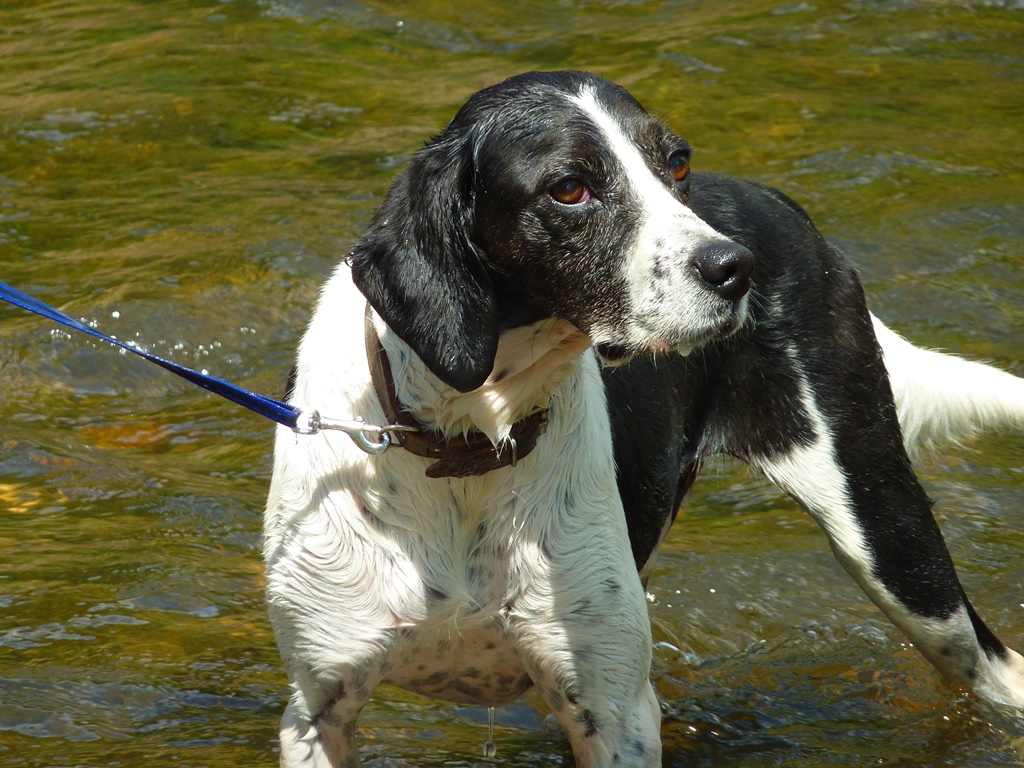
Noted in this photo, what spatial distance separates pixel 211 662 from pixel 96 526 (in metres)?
1.06

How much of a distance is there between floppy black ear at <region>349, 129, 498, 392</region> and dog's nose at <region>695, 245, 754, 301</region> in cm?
49

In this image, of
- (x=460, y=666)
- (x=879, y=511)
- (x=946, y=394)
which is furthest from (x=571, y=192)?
(x=946, y=394)

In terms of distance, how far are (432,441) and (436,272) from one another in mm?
400

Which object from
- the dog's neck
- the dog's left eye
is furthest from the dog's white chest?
the dog's left eye

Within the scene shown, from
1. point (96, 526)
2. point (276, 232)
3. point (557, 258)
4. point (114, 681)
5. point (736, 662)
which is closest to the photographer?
point (557, 258)

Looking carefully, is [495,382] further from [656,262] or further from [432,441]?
[656,262]

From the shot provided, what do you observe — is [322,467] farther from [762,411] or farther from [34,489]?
[34,489]

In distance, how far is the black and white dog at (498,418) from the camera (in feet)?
10.5

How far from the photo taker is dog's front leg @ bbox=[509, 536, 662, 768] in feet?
11.3

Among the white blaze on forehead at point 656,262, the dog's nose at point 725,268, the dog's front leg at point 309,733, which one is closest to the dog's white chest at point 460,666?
the dog's front leg at point 309,733

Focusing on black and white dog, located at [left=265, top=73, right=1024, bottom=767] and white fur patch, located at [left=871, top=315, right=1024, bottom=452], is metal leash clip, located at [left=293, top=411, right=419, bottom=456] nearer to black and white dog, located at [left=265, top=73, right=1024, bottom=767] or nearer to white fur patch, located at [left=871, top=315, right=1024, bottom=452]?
black and white dog, located at [left=265, top=73, right=1024, bottom=767]

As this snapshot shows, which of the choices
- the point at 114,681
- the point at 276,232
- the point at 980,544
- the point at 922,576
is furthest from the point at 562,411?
the point at 276,232

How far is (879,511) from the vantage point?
171 inches

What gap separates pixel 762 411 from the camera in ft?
14.3
